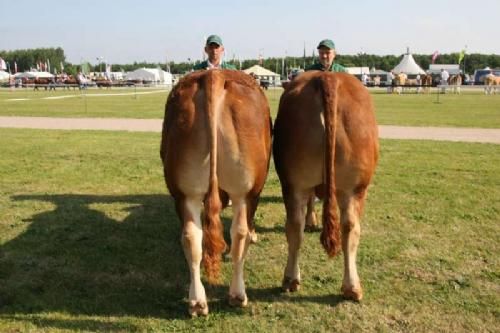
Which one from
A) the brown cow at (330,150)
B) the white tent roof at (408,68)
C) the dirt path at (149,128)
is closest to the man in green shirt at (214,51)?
the brown cow at (330,150)

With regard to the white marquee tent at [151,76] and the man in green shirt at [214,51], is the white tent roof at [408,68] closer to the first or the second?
the white marquee tent at [151,76]

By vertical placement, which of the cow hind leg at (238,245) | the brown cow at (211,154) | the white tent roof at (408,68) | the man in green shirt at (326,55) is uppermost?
the white tent roof at (408,68)

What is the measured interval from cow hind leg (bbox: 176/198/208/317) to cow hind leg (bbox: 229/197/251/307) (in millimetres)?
281

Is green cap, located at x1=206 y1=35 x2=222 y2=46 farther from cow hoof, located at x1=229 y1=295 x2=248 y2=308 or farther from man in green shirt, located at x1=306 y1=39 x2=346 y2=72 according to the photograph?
cow hoof, located at x1=229 y1=295 x2=248 y2=308

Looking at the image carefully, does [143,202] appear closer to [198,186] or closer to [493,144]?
[198,186]

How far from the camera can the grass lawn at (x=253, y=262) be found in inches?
155

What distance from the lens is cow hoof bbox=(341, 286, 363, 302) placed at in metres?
4.18

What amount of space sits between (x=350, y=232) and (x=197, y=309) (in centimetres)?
150

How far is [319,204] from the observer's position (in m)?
7.55

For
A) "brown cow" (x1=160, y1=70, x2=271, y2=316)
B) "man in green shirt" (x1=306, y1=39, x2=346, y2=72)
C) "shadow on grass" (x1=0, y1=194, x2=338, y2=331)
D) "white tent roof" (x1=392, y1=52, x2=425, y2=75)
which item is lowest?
"shadow on grass" (x1=0, y1=194, x2=338, y2=331)

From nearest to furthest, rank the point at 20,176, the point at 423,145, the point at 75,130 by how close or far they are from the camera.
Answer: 1. the point at 20,176
2. the point at 423,145
3. the point at 75,130

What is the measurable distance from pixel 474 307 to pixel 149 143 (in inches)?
403

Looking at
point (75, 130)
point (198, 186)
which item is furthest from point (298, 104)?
point (75, 130)

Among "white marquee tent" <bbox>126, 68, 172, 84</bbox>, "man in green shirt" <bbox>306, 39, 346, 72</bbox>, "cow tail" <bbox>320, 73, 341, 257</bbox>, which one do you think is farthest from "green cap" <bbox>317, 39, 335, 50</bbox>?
"white marquee tent" <bbox>126, 68, 172, 84</bbox>
